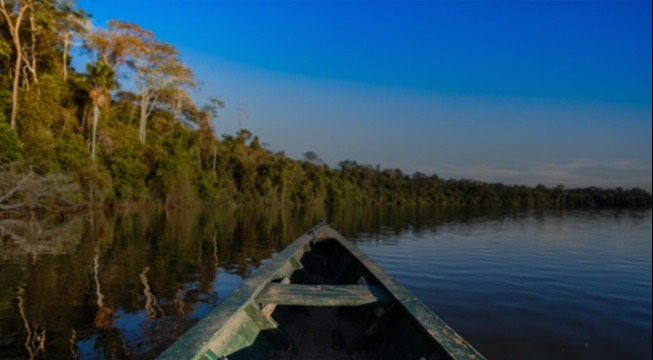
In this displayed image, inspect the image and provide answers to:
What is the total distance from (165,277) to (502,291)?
6.67m

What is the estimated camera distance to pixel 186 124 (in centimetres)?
4388

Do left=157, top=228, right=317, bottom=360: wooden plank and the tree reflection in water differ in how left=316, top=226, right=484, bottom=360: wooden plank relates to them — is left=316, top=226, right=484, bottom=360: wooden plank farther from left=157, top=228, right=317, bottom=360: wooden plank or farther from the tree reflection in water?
the tree reflection in water

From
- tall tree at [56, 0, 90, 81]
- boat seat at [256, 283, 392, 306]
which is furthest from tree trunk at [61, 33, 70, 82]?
boat seat at [256, 283, 392, 306]

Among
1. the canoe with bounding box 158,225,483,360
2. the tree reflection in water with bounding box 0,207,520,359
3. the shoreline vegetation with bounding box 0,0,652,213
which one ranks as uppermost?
the shoreline vegetation with bounding box 0,0,652,213

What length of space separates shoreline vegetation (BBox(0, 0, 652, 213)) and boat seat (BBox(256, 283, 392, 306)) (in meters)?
19.7

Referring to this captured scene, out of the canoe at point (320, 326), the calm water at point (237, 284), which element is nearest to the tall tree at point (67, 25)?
the calm water at point (237, 284)

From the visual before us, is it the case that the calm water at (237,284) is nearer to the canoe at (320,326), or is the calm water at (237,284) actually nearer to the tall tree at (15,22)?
the canoe at (320,326)

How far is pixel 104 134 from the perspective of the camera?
30.0 metres

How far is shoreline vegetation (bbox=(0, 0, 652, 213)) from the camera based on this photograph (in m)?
23.2

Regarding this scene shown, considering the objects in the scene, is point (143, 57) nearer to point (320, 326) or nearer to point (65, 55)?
point (65, 55)

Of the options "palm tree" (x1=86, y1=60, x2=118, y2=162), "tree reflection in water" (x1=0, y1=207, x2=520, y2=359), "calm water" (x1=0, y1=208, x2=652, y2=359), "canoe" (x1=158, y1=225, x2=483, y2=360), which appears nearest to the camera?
"canoe" (x1=158, y1=225, x2=483, y2=360)

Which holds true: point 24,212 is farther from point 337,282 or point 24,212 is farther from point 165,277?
point 337,282

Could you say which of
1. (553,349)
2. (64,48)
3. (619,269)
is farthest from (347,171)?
(553,349)

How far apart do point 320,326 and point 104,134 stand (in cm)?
3145
